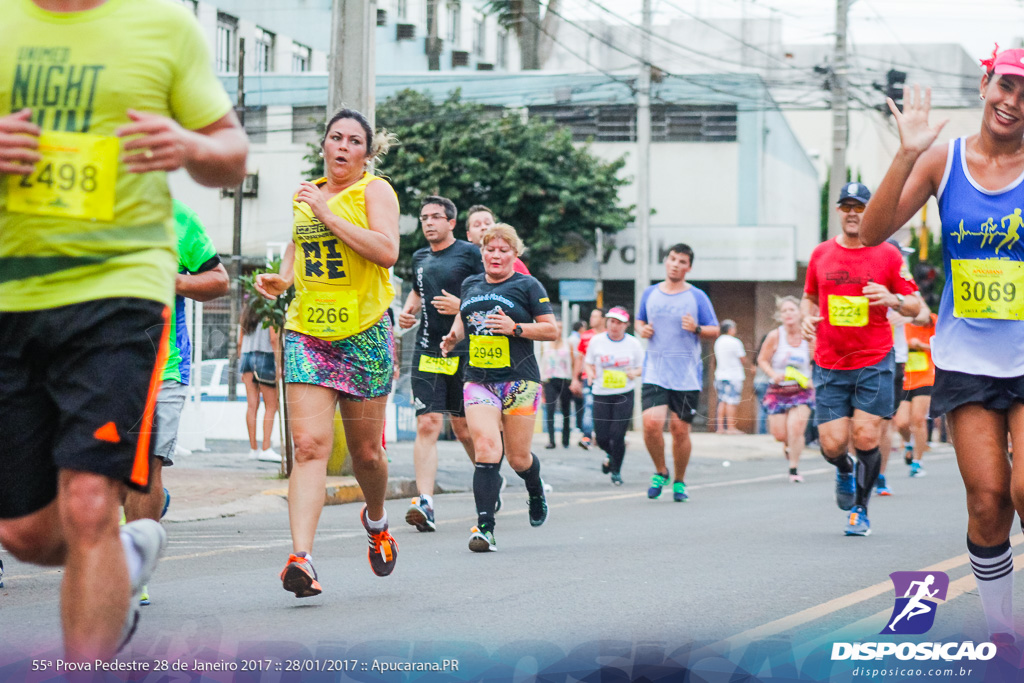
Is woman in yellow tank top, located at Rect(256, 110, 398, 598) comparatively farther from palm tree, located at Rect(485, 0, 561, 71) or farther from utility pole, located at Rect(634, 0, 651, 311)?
utility pole, located at Rect(634, 0, 651, 311)

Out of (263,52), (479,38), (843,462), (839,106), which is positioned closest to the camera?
(843,462)

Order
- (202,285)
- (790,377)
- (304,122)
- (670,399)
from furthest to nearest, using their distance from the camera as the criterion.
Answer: (304,122)
(790,377)
(670,399)
(202,285)

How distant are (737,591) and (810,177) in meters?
32.9

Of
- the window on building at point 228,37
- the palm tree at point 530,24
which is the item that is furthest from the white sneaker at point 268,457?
the window on building at point 228,37

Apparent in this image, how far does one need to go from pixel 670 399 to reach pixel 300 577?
6.69m

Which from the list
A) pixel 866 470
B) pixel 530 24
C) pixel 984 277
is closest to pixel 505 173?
pixel 530 24

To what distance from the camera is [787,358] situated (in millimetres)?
14070

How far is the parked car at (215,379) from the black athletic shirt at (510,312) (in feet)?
20.4

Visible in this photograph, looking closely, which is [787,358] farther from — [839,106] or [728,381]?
[839,106]

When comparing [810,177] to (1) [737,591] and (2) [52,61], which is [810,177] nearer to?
(1) [737,591]

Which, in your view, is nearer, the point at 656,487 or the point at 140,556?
the point at 140,556

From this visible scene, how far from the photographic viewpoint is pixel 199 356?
13.2m

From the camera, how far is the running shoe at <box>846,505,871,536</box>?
8.89 meters

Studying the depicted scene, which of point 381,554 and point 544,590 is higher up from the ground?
point 381,554
